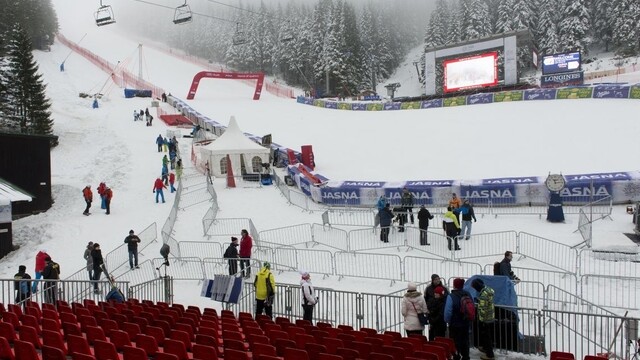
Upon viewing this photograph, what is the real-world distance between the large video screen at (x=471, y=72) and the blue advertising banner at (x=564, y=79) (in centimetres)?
511

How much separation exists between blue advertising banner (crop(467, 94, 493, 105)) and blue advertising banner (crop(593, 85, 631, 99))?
332 inches

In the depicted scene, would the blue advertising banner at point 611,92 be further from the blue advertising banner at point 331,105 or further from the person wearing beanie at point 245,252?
the person wearing beanie at point 245,252

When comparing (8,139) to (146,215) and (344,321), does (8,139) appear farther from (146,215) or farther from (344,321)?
(344,321)

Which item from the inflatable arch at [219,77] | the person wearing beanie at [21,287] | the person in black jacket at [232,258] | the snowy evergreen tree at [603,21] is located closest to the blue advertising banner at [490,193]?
the person in black jacket at [232,258]

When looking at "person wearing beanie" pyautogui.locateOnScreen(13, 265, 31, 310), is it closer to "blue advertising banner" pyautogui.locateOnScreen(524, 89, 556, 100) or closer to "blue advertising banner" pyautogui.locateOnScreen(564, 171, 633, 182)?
"blue advertising banner" pyautogui.locateOnScreen(564, 171, 633, 182)

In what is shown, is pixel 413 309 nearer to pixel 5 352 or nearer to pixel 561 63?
pixel 5 352

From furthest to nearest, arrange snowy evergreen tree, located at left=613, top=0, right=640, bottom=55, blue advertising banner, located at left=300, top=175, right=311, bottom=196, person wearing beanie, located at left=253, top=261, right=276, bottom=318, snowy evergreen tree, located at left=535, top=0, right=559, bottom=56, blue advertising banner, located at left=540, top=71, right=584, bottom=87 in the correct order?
snowy evergreen tree, located at left=535, top=0, right=559, bottom=56
snowy evergreen tree, located at left=613, top=0, right=640, bottom=55
blue advertising banner, located at left=540, top=71, right=584, bottom=87
blue advertising banner, located at left=300, top=175, right=311, bottom=196
person wearing beanie, located at left=253, top=261, right=276, bottom=318

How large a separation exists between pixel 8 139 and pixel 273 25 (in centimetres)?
9015

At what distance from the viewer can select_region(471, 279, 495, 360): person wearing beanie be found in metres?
9.71

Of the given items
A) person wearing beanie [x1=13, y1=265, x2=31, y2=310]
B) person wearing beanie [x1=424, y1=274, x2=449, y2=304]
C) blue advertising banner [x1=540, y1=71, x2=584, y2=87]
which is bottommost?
person wearing beanie [x1=13, y1=265, x2=31, y2=310]

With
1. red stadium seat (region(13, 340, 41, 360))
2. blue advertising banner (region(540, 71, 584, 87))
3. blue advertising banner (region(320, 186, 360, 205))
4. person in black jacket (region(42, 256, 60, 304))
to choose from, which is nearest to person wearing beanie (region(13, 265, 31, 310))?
person in black jacket (region(42, 256, 60, 304))

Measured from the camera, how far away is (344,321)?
41.3 feet

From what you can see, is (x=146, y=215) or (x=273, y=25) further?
(x=273, y=25)

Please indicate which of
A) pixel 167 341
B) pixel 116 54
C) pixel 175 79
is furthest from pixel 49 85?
pixel 167 341
